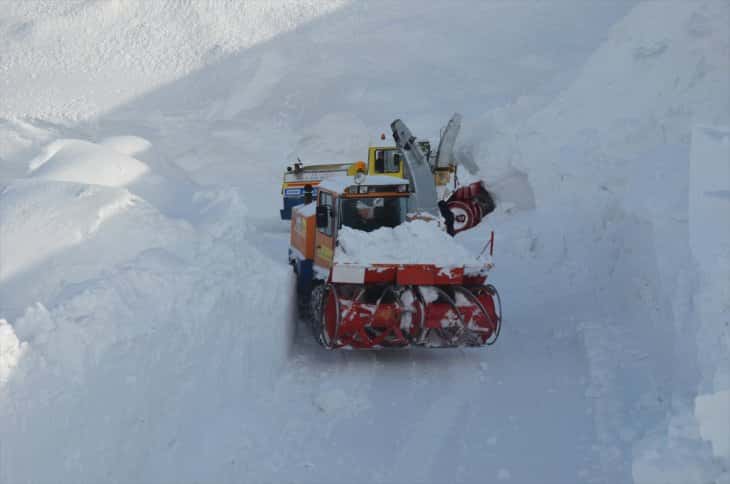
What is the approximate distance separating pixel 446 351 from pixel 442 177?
8.55 meters

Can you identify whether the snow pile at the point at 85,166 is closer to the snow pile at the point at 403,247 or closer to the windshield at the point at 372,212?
the windshield at the point at 372,212

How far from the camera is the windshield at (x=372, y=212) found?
30.2 ft

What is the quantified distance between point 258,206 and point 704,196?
1317cm

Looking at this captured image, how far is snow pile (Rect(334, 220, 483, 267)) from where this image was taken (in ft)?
27.7

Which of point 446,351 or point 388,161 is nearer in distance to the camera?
point 446,351

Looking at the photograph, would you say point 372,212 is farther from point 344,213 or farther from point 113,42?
point 113,42

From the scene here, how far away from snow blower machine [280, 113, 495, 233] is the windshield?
546 cm

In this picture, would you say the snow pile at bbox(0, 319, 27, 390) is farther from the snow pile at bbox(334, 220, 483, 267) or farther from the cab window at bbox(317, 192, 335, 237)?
the cab window at bbox(317, 192, 335, 237)

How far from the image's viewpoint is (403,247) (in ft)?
28.1

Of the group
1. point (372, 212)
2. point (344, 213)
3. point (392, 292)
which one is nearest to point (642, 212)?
point (372, 212)

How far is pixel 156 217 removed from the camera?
8.46m

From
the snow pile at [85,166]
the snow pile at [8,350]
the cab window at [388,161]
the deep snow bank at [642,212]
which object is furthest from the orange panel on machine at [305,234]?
the cab window at [388,161]

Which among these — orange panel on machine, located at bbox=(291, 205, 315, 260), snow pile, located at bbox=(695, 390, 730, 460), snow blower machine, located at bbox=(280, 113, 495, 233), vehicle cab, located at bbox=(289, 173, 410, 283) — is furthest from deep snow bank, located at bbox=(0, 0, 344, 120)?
snow pile, located at bbox=(695, 390, 730, 460)

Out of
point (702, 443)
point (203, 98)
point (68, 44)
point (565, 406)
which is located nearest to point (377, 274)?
point (565, 406)
